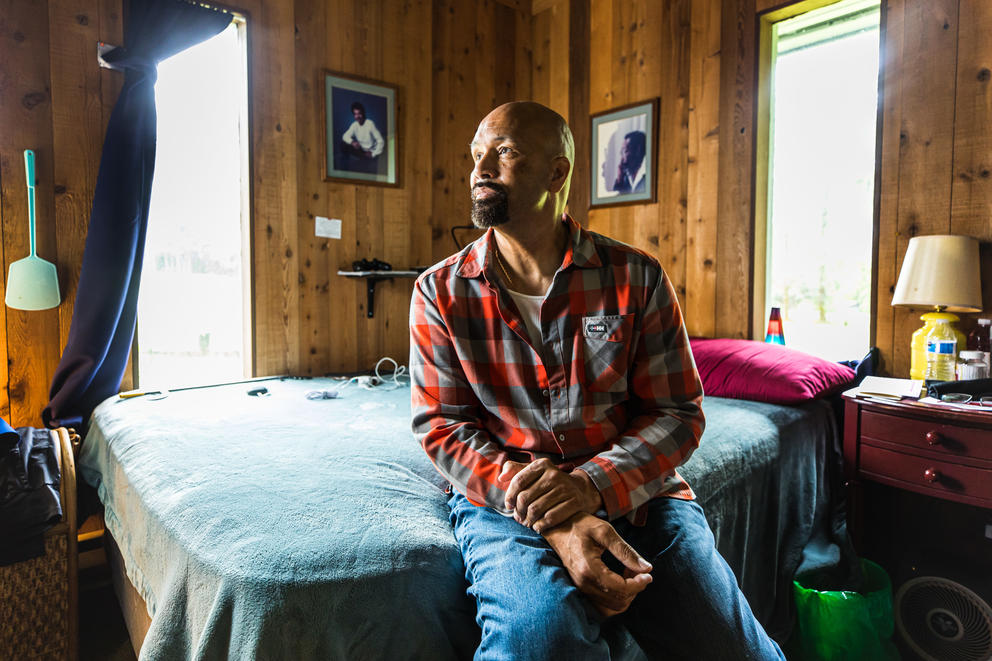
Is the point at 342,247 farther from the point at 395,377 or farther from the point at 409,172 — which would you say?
the point at 395,377

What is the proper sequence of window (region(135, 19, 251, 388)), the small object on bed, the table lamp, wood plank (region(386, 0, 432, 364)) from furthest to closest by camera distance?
1. wood plank (region(386, 0, 432, 364))
2. window (region(135, 19, 251, 388))
3. the small object on bed
4. the table lamp

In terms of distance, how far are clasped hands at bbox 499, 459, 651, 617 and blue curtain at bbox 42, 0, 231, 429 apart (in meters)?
1.88

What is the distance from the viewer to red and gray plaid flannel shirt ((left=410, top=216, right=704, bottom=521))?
1222 mm

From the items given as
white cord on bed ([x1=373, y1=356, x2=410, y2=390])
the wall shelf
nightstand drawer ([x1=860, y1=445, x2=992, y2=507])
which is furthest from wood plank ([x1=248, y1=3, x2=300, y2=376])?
nightstand drawer ([x1=860, y1=445, x2=992, y2=507])

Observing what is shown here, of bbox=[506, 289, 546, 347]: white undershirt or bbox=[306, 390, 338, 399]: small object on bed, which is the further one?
bbox=[306, 390, 338, 399]: small object on bed

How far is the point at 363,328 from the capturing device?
3.17 m

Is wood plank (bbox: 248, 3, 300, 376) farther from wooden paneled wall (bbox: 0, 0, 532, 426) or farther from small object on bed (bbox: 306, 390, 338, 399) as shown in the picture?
small object on bed (bbox: 306, 390, 338, 399)

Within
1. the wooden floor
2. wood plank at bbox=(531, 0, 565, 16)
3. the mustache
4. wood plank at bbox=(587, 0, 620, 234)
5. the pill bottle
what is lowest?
the wooden floor

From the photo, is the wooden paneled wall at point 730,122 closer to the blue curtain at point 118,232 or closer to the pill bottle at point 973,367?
the pill bottle at point 973,367

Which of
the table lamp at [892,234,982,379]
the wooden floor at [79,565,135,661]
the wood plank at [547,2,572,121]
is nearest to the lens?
the wooden floor at [79,565,135,661]

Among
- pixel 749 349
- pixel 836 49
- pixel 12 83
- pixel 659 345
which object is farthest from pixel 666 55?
pixel 12 83

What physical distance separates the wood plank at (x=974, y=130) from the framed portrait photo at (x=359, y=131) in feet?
8.06

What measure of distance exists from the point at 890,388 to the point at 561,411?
1.42 m

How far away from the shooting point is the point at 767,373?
2.19 metres
